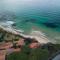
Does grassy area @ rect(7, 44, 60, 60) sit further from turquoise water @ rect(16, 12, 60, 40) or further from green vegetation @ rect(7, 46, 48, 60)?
turquoise water @ rect(16, 12, 60, 40)

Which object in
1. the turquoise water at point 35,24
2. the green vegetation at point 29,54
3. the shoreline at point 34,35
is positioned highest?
the turquoise water at point 35,24

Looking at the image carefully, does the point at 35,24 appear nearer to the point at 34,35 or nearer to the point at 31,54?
the point at 34,35

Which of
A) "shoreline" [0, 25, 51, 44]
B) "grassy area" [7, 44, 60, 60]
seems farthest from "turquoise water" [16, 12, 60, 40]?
"grassy area" [7, 44, 60, 60]

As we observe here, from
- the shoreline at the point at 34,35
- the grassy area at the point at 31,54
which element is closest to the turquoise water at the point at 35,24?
the shoreline at the point at 34,35

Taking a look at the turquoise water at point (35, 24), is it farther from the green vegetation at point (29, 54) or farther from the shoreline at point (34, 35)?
the green vegetation at point (29, 54)

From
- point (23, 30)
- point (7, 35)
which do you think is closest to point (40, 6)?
point (23, 30)

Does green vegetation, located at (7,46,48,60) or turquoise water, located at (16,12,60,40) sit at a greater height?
turquoise water, located at (16,12,60,40)

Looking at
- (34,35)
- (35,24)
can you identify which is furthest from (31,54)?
(35,24)

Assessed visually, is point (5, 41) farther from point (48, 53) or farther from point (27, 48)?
point (48, 53)

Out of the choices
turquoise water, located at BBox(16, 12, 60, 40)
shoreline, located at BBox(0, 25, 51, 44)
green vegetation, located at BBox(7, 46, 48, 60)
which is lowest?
green vegetation, located at BBox(7, 46, 48, 60)

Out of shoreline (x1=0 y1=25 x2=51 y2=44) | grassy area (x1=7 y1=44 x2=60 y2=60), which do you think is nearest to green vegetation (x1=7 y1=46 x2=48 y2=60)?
grassy area (x1=7 y1=44 x2=60 y2=60)

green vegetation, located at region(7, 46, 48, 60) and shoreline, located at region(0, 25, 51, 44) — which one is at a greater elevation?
shoreline, located at region(0, 25, 51, 44)
